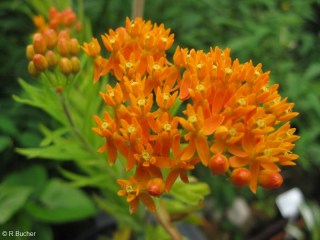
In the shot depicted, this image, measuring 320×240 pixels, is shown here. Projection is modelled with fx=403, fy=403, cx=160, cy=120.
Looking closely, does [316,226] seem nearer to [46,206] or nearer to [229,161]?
[46,206]

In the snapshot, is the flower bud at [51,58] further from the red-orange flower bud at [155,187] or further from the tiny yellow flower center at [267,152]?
the tiny yellow flower center at [267,152]

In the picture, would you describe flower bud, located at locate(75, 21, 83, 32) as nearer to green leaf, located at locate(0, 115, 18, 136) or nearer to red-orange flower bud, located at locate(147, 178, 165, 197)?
green leaf, located at locate(0, 115, 18, 136)

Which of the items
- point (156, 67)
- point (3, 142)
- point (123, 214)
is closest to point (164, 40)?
point (156, 67)

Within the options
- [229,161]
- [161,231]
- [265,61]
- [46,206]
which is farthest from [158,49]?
[265,61]

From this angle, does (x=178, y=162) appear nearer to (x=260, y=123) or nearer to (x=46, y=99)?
(x=260, y=123)

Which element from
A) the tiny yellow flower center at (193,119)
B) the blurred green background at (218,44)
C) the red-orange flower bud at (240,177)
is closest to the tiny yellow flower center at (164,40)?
the tiny yellow flower center at (193,119)

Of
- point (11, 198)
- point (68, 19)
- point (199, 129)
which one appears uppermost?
Result: point (68, 19)
